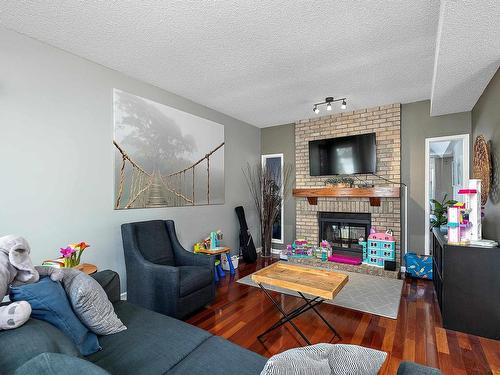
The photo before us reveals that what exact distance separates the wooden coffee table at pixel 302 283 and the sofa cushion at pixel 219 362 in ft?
2.69

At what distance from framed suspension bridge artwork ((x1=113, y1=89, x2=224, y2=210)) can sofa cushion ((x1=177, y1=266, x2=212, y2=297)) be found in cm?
111

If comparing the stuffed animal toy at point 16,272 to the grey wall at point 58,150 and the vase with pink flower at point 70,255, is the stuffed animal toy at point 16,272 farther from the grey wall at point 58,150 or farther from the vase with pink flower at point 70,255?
the grey wall at point 58,150

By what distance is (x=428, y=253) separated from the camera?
397cm

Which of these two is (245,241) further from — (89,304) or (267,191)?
(89,304)

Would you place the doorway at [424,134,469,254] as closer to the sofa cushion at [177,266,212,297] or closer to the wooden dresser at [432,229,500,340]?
the wooden dresser at [432,229,500,340]

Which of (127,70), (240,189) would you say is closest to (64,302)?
(127,70)

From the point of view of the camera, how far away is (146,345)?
1.49 m

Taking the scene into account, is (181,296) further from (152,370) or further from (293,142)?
(293,142)

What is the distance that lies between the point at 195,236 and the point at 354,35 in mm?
3236

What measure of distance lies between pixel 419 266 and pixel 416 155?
5.54ft

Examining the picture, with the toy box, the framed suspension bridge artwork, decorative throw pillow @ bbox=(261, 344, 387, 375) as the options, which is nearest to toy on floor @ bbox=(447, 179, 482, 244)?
the toy box

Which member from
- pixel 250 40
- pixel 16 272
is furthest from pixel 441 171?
pixel 16 272

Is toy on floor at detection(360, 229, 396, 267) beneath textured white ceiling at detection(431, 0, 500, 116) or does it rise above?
beneath

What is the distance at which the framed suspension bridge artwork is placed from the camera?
3.11 m
